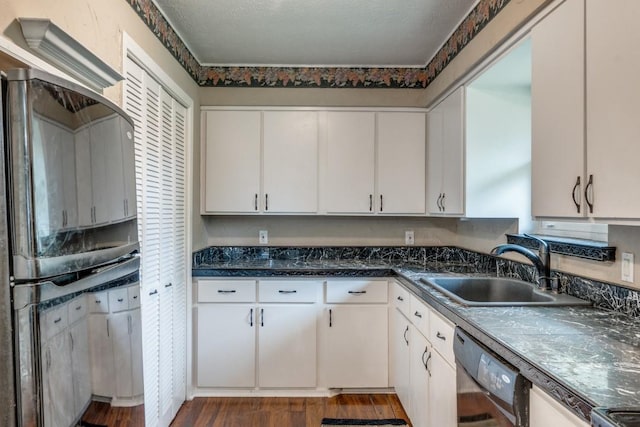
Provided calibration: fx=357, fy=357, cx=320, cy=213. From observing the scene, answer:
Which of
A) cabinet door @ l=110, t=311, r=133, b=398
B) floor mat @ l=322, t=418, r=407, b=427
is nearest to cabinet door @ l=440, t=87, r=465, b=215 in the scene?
floor mat @ l=322, t=418, r=407, b=427

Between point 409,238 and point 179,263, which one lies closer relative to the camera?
point 179,263

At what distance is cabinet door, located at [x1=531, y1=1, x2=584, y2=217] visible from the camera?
1256 mm

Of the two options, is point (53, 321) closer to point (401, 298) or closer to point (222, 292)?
Result: point (222, 292)

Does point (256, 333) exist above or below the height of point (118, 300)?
below

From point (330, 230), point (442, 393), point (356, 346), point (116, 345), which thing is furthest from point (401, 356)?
point (116, 345)

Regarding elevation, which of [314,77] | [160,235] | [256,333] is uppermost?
[314,77]

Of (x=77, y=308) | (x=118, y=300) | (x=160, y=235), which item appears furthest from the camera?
(x=160, y=235)

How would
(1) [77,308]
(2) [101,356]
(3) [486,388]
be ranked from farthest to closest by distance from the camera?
(3) [486,388] < (2) [101,356] < (1) [77,308]

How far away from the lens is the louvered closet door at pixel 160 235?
1.84 m

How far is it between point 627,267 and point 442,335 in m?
0.78

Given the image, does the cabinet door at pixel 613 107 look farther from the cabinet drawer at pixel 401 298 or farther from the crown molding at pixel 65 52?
the crown molding at pixel 65 52

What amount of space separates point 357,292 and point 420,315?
25.3 inches

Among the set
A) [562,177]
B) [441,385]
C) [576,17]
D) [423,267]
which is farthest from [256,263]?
[576,17]

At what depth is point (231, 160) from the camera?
2.83 metres
